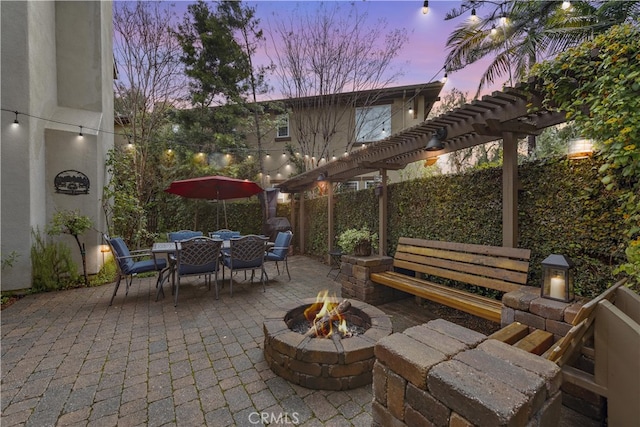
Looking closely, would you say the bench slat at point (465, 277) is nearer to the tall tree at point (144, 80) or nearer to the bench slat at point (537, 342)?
the bench slat at point (537, 342)

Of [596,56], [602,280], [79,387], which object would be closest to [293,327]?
[79,387]

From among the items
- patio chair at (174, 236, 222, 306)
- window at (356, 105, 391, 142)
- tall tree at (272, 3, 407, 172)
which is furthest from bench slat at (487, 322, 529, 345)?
window at (356, 105, 391, 142)

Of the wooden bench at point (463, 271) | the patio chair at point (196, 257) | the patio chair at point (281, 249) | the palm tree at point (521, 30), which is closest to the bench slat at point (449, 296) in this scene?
the wooden bench at point (463, 271)

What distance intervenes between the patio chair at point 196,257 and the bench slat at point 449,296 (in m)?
2.64

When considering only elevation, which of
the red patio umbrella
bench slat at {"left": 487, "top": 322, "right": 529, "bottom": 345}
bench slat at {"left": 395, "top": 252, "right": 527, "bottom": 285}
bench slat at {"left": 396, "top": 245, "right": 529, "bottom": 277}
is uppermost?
the red patio umbrella

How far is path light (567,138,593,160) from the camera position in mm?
2518

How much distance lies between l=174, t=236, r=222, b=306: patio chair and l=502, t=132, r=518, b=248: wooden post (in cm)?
408

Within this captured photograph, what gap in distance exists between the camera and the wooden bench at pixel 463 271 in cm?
278

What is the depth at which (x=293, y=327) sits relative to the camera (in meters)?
2.88

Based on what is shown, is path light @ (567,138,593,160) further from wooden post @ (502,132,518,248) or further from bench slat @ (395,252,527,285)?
bench slat @ (395,252,527,285)

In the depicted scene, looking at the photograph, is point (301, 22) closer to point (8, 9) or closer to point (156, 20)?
point (156, 20)

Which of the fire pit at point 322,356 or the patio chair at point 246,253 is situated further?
the patio chair at point 246,253

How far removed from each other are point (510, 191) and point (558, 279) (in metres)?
1.13

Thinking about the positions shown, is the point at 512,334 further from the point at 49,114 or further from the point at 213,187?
the point at 49,114
